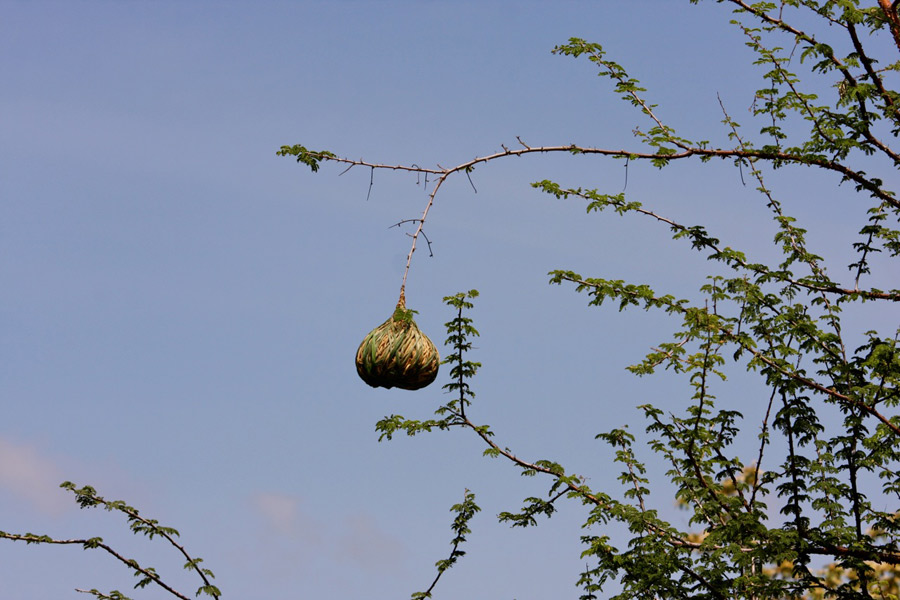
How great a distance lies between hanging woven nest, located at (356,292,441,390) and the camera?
22.6ft

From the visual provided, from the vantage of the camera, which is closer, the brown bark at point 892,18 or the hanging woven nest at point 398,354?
the hanging woven nest at point 398,354

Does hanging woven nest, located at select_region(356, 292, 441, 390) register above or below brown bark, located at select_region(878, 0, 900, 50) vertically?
below

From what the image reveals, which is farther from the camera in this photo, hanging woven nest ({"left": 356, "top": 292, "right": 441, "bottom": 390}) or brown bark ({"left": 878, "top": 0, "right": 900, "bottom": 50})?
brown bark ({"left": 878, "top": 0, "right": 900, "bottom": 50})

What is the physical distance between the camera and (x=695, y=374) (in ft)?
24.4

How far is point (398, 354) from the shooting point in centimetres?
686

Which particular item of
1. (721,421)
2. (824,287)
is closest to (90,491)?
(721,421)

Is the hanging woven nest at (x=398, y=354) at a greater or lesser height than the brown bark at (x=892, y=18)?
lesser

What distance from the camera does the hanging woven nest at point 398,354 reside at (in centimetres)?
689

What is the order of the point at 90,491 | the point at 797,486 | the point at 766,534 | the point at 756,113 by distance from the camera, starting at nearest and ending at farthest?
the point at 766,534, the point at 797,486, the point at 90,491, the point at 756,113

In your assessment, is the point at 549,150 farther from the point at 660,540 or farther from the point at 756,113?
the point at 660,540

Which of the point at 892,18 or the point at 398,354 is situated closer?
the point at 398,354

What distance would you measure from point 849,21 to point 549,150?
244 cm

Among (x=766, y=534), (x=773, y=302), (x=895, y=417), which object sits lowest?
(x=766, y=534)

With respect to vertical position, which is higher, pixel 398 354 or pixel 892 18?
pixel 892 18
